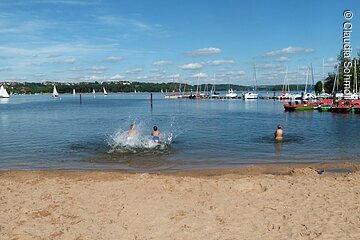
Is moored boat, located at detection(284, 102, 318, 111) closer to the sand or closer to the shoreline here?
the shoreline

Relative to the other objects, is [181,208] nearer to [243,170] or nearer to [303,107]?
[243,170]

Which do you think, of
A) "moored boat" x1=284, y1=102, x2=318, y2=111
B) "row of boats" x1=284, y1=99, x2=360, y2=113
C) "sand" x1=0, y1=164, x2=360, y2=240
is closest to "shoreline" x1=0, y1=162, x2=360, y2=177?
"sand" x1=0, y1=164, x2=360, y2=240

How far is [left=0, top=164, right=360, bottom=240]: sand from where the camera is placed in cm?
883

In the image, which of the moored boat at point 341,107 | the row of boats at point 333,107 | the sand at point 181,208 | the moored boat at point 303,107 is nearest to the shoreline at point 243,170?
the sand at point 181,208

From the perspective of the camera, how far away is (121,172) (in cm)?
1772

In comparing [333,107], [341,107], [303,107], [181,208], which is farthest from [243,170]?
[303,107]

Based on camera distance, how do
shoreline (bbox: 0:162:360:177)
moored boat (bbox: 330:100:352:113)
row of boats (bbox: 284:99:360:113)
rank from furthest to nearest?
moored boat (bbox: 330:100:352:113)
row of boats (bbox: 284:99:360:113)
shoreline (bbox: 0:162:360:177)

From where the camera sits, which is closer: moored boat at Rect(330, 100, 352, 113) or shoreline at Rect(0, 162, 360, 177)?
shoreline at Rect(0, 162, 360, 177)

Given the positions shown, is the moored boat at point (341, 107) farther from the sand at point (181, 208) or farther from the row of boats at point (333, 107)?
the sand at point (181, 208)

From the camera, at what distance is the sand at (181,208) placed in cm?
883

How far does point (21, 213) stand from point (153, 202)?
3.72 metres

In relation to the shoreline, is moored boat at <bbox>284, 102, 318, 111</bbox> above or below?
above

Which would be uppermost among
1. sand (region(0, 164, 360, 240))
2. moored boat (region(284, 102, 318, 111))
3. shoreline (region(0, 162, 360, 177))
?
moored boat (region(284, 102, 318, 111))

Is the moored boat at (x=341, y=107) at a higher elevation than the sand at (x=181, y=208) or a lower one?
higher
